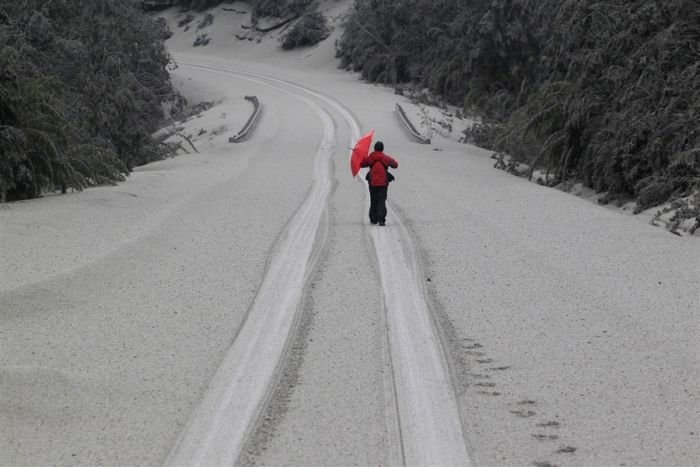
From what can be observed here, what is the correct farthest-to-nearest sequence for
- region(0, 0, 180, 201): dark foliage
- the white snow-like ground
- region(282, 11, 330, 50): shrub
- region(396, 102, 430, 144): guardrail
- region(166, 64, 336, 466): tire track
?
1. region(282, 11, 330, 50): shrub
2. region(396, 102, 430, 144): guardrail
3. region(0, 0, 180, 201): dark foliage
4. the white snow-like ground
5. region(166, 64, 336, 466): tire track

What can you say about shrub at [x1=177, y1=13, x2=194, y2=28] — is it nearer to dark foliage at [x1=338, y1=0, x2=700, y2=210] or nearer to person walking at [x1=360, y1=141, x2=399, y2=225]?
dark foliage at [x1=338, y1=0, x2=700, y2=210]

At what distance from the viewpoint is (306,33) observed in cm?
6462

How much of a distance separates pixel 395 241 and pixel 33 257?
5.23 m

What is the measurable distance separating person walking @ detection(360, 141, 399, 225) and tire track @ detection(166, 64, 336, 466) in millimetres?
1030

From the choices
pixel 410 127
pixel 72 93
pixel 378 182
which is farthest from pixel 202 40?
pixel 378 182

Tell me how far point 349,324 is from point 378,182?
6.55m

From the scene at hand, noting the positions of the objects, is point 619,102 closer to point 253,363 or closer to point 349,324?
point 349,324

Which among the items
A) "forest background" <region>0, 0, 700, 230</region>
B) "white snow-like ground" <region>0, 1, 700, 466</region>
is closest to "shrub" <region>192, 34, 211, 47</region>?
"forest background" <region>0, 0, 700, 230</region>

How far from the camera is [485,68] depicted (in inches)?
1602

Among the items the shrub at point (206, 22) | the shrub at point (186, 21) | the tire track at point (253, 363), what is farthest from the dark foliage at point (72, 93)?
the shrub at point (186, 21)

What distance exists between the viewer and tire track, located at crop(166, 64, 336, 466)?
20.2ft

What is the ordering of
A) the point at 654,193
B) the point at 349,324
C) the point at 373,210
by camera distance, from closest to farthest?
the point at 349,324 < the point at 373,210 < the point at 654,193

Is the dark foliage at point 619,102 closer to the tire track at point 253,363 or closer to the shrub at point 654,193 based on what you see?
the shrub at point 654,193

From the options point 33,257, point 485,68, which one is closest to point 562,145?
point 33,257
